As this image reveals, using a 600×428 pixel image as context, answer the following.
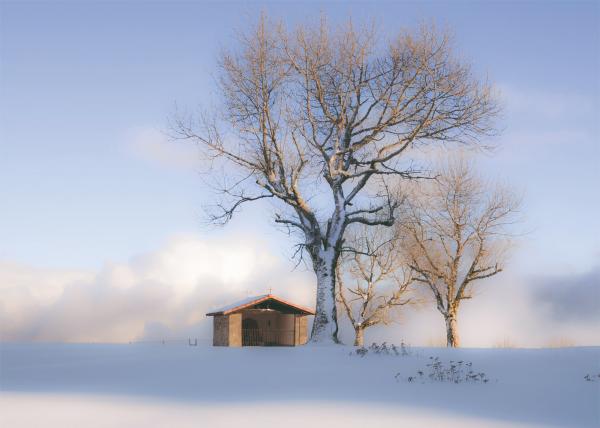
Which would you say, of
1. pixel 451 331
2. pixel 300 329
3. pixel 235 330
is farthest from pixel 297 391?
pixel 451 331

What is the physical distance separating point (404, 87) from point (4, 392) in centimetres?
1837

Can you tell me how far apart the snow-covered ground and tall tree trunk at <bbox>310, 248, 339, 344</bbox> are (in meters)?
4.37

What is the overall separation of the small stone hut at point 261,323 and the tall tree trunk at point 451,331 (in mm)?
8638

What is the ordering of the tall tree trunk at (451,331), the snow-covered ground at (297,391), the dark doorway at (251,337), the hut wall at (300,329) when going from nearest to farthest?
1. the snow-covered ground at (297,391)
2. the hut wall at (300,329)
3. the tall tree trunk at (451,331)
4. the dark doorway at (251,337)

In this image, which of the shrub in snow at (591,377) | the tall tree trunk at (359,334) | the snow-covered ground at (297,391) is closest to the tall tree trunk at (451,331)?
the tall tree trunk at (359,334)

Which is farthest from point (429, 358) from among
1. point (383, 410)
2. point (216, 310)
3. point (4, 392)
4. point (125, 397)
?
point (216, 310)

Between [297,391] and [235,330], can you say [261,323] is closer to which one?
[235,330]

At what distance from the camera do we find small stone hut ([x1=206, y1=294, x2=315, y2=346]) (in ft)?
113

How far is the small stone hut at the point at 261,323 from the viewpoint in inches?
1353

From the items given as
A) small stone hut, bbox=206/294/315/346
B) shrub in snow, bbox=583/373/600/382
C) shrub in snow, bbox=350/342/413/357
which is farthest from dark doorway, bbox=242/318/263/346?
shrub in snow, bbox=583/373/600/382

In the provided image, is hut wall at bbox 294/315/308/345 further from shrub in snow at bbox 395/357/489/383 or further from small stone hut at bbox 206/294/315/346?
shrub in snow at bbox 395/357/489/383

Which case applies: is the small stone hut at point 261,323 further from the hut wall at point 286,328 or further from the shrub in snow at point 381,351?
the shrub in snow at point 381,351

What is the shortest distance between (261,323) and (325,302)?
51.6 feet

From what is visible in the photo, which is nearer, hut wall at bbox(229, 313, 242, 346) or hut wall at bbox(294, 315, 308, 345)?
hut wall at bbox(229, 313, 242, 346)
